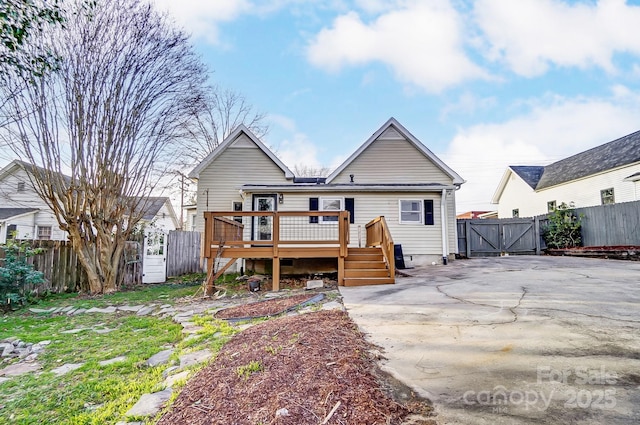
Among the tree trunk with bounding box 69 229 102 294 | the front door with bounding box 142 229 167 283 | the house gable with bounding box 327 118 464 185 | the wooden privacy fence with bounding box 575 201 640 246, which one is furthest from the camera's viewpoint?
the house gable with bounding box 327 118 464 185

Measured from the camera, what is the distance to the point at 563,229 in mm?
14211

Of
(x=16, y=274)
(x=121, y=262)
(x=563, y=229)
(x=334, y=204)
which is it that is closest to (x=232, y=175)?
(x=334, y=204)

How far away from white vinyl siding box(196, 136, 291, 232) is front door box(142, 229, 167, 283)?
154cm

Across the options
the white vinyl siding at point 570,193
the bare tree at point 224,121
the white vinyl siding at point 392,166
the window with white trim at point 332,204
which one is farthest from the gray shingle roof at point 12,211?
the white vinyl siding at point 570,193

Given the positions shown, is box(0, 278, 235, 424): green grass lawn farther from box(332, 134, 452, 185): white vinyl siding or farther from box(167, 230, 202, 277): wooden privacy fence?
box(332, 134, 452, 185): white vinyl siding

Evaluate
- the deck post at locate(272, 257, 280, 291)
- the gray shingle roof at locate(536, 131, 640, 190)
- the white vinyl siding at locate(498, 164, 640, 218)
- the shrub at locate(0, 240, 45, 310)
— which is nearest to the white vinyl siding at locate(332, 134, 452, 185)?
the deck post at locate(272, 257, 280, 291)

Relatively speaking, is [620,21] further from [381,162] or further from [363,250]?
[363,250]

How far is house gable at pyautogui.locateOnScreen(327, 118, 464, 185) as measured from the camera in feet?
41.1

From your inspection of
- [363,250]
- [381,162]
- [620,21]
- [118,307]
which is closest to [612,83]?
[620,21]

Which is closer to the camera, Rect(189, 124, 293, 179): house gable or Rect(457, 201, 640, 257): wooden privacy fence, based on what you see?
Rect(189, 124, 293, 179): house gable

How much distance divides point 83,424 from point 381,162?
11.8 meters

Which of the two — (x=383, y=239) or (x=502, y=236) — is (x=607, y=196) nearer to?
(x=502, y=236)

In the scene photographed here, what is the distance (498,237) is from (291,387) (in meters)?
15.8

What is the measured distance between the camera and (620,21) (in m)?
8.96
